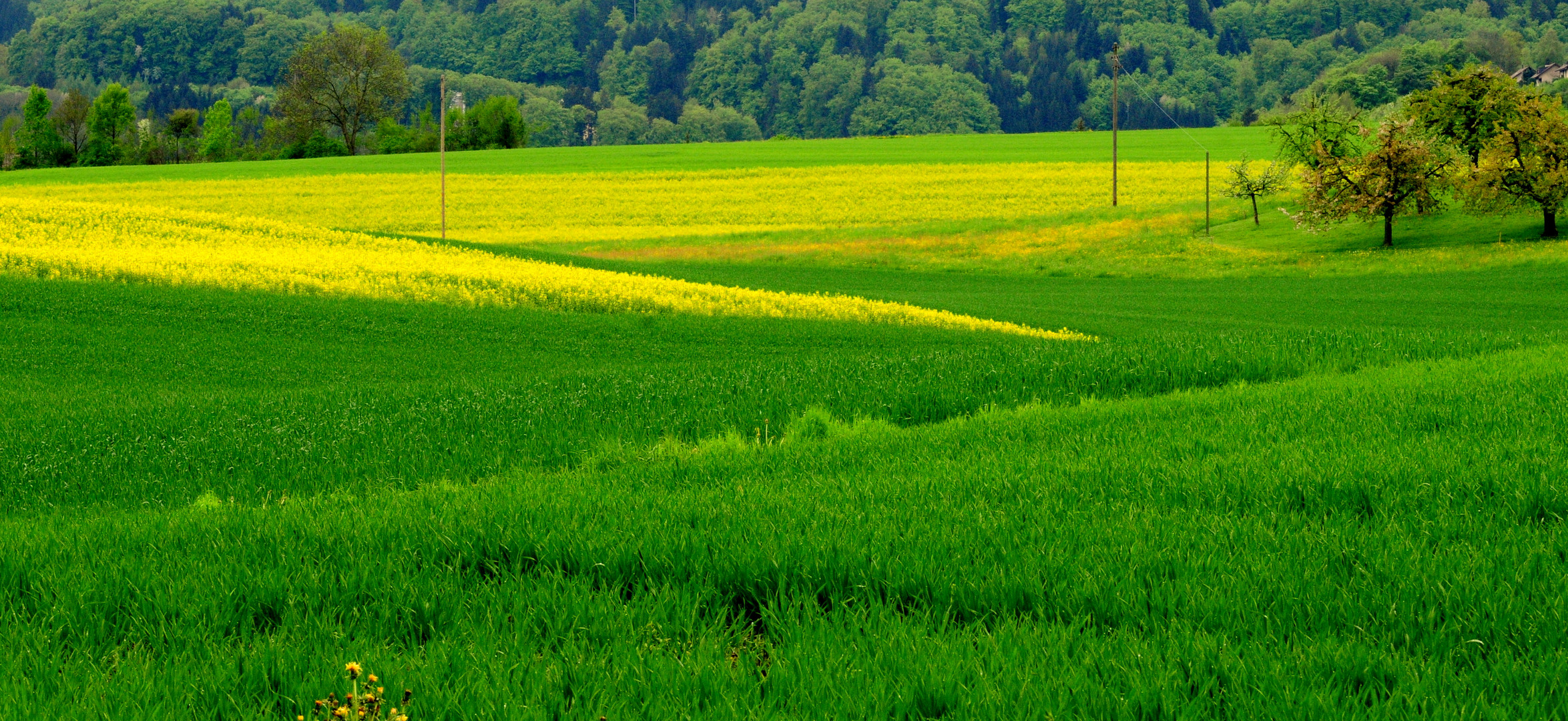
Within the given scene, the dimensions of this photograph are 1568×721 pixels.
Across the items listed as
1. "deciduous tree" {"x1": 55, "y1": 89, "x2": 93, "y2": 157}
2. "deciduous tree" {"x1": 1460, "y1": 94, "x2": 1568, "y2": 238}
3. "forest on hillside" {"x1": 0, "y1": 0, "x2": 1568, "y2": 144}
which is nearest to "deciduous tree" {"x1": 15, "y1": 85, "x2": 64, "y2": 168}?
"deciduous tree" {"x1": 55, "y1": 89, "x2": 93, "y2": 157}

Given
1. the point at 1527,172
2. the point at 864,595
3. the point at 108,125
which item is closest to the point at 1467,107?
the point at 1527,172

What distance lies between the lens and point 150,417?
12562 millimetres

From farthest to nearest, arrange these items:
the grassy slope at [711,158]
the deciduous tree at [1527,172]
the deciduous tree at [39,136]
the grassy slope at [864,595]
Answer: the deciduous tree at [39,136] < the grassy slope at [711,158] < the deciduous tree at [1527,172] < the grassy slope at [864,595]

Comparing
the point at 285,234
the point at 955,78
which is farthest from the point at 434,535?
the point at 955,78

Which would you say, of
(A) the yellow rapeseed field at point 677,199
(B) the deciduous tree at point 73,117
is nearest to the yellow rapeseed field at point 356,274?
(A) the yellow rapeseed field at point 677,199

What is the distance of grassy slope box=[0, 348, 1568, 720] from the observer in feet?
10.2

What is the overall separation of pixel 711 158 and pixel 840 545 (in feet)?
277

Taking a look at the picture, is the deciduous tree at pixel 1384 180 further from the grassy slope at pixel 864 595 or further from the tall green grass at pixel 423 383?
the grassy slope at pixel 864 595

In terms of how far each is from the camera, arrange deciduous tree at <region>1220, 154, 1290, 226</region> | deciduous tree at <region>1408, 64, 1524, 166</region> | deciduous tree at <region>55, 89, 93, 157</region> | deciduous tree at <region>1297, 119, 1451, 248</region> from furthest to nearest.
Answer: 1. deciduous tree at <region>55, 89, 93, 157</region>
2. deciduous tree at <region>1220, 154, 1290, 226</region>
3. deciduous tree at <region>1408, 64, 1524, 166</region>
4. deciduous tree at <region>1297, 119, 1451, 248</region>

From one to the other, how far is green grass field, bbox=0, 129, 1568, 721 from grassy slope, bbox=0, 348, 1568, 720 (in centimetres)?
2

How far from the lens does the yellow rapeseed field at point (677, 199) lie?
58875 mm

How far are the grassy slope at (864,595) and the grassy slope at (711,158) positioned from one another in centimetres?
7456

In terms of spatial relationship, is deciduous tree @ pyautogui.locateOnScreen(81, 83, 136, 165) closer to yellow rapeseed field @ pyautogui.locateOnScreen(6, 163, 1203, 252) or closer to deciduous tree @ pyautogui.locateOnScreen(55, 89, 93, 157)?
deciduous tree @ pyautogui.locateOnScreen(55, 89, 93, 157)

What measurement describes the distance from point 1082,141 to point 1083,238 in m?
48.9
